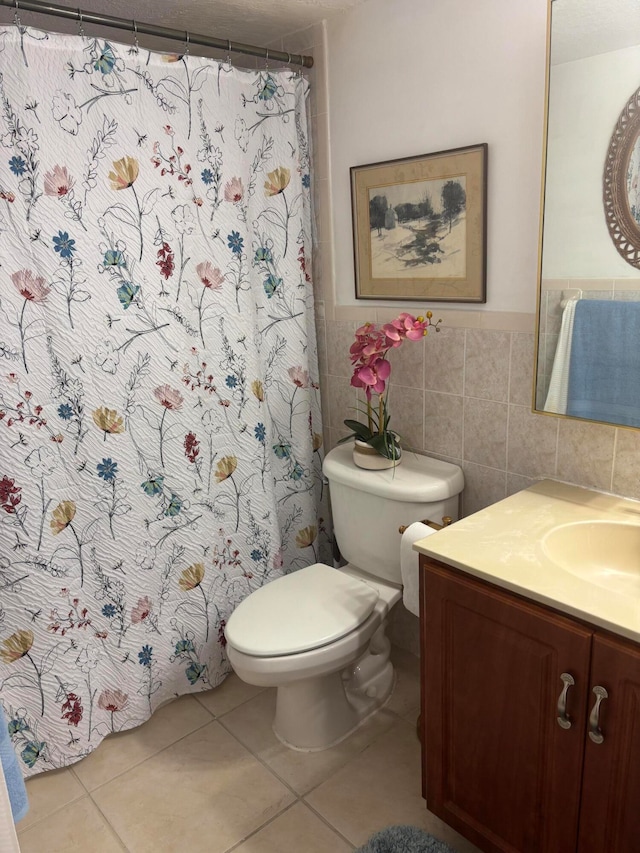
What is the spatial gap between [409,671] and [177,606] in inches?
32.8

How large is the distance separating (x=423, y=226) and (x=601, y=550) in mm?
1015

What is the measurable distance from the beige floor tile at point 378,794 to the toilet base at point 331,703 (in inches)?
4.3

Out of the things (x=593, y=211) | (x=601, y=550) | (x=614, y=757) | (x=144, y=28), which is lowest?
(x=614, y=757)

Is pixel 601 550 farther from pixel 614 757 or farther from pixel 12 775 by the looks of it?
pixel 12 775

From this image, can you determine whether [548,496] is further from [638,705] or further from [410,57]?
[410,57]

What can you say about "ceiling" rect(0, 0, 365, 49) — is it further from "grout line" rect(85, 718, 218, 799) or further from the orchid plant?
"grout line" rect(85, 718, 218, 799)

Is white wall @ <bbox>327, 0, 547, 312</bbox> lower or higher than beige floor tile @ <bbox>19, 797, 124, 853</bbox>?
higher

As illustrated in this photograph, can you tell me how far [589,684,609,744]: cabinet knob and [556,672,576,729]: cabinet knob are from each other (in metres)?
0.04

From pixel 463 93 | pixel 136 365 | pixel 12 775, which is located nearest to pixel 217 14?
pixel 463 93

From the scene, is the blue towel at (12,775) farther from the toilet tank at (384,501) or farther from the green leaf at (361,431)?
the green leaf at (361,431)

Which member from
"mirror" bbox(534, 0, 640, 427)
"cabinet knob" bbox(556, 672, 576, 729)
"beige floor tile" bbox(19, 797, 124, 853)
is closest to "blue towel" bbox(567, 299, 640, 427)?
"mirror" bbox(534, 0, 640, 427)

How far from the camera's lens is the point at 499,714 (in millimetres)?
1311

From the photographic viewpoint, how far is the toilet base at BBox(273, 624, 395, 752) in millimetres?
1886

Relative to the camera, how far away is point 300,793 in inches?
69.6
